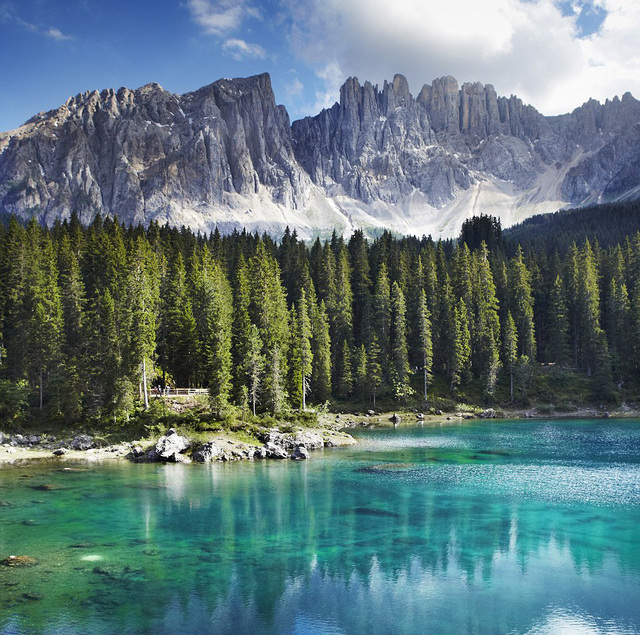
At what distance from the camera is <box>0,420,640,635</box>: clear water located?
20.7 metres

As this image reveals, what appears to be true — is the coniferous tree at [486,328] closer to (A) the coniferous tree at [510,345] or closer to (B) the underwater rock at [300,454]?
(A) the coniferous tree at [510,345]

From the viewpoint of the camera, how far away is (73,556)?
2691cm

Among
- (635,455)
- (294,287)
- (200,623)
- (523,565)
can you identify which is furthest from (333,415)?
(200,623)

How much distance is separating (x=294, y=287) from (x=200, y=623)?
92.0 metres

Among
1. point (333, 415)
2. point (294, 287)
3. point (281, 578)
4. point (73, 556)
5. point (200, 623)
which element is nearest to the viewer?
point (200, 623)

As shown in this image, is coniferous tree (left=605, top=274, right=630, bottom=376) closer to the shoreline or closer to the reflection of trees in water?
the shoreline

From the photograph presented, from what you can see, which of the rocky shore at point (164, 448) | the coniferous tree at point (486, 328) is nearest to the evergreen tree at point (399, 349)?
the coniferous tree at point (486, 328)

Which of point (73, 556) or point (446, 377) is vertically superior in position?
point (446, 377)

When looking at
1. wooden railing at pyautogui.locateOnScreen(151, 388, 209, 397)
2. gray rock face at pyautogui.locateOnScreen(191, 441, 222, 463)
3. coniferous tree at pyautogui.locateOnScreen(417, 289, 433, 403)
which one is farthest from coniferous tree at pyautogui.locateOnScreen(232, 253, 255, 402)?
coniferous tree at pyautogui.locateOnScreen(417, 289, 433, 403)

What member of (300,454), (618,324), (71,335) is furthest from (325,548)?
(618,324)

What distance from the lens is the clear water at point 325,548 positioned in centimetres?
2070

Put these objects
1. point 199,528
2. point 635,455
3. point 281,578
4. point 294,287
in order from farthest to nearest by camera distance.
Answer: point 294,287
point 635,455
point 199,528
point 281,578

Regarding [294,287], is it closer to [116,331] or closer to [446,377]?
[446,377]

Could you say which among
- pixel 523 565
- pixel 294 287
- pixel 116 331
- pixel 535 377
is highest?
pixel 294 287
